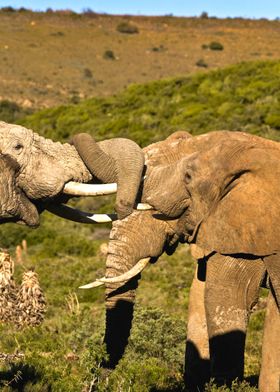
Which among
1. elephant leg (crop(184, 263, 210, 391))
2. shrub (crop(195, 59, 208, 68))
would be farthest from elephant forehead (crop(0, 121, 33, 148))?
shrub (crop(195, 59, 208, 68))

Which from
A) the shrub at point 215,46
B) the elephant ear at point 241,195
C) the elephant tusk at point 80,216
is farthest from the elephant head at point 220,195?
the shrub at point 215,46

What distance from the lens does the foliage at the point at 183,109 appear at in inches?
963

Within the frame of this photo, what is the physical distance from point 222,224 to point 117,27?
66.8m

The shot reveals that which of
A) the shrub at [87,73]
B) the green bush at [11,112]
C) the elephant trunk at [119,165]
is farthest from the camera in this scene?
the shrub at [87,73]

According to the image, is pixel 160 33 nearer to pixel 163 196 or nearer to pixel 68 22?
pixel 68 22

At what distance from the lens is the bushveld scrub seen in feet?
22.1

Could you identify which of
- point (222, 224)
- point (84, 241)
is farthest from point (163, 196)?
point (84, 241)

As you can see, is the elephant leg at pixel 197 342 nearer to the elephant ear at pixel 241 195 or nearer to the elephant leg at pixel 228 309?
the elephant leg at pixel 228 309

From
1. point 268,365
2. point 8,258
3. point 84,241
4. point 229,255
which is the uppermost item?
point 229,255

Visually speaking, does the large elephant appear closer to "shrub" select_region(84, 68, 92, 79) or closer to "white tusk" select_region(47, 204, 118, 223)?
"white tusk" select_region(47, 204, 118, 223)

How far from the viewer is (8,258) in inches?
418

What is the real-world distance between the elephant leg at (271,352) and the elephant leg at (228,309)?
0.54ft

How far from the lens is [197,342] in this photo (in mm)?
6871

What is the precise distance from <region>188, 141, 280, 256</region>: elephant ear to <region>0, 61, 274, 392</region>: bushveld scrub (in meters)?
0.99
